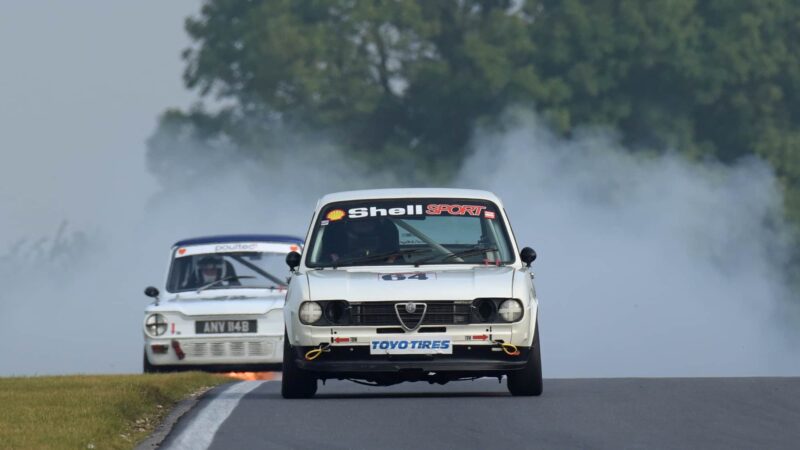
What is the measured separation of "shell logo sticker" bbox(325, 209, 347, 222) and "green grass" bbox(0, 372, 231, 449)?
6.05 ft

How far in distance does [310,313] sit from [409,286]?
0.75 m

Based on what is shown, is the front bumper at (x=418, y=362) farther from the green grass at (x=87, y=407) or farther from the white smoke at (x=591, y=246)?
the white smoke at (x=591, y=246)

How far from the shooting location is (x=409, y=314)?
53.6 feet

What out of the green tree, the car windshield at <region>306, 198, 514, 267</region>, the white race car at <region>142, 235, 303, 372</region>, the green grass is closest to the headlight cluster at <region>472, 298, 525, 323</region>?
the car windshield at <region>306, 198, 514, 267</region>

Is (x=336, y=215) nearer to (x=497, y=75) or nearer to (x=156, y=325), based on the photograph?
(x=156, y=325)

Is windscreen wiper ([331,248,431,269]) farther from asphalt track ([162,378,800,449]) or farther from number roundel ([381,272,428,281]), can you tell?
asphalt track ([162,378,800,449])

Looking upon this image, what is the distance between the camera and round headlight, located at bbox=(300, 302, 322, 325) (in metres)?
16.4

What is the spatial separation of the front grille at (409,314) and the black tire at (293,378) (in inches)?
25.4

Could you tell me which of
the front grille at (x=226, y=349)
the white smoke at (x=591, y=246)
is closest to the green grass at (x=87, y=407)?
the front grille at (x=226, y=349)

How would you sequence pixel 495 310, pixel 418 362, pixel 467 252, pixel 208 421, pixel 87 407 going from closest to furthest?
pixel 208 421
pixel 87 407
pixel 418 362
pixel 495 310
pixel 467 252

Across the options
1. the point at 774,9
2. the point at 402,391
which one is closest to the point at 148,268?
the point at 774,9

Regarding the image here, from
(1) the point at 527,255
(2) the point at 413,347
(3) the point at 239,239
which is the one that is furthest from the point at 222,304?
(2) the point at 413,347

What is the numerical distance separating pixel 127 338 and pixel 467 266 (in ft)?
134

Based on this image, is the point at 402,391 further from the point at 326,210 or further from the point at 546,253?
the point at 546,253
